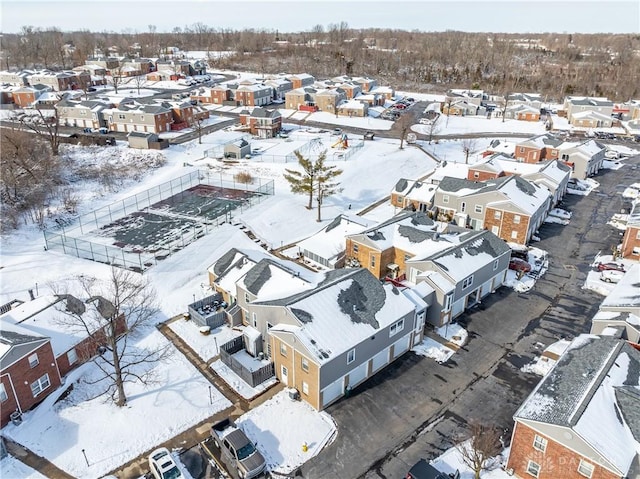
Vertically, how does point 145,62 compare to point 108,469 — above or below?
above

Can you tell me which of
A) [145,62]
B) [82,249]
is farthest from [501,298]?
[145,62]

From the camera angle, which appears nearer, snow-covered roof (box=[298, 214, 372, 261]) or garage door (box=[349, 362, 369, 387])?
garage door (box=[349, 362, 369, 387])

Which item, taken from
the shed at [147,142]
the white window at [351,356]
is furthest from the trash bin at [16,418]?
the shed at [147,142]

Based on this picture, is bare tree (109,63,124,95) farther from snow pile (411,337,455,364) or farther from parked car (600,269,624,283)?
parked car (600,269,624,283)

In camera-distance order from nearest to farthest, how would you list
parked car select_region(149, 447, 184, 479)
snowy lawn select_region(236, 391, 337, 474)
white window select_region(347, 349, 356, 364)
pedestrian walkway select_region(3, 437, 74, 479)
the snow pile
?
parked car select_region(149, 447, 184, 479)
pedestrian walkway select_region(3, 437, 74, 479)
snowy lawn select_region(236, 391, 337, 474)
white window select_region(347, 349, 356, 364)
the snow pile

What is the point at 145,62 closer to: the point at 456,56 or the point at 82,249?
the point at 456,56

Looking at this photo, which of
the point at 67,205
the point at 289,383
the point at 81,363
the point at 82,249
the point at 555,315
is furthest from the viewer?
the point at 67,205

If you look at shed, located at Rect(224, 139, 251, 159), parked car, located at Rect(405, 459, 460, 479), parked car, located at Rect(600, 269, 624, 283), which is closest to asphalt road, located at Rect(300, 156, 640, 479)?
parked car, located at Rect(405, 459, 460, 479)

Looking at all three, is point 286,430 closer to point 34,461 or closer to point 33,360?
point 34,461
